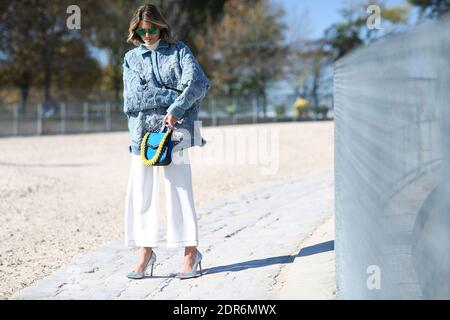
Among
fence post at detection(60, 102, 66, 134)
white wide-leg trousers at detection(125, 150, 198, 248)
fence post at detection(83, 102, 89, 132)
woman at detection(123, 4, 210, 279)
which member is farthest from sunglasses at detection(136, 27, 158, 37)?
fence post at detection(83, 102, 89, 132)

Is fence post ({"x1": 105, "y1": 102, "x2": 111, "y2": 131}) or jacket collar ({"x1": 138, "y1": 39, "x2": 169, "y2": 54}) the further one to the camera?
fence post ({"x1": 105, "y1": 102, "x2": 111, "y2": 131})

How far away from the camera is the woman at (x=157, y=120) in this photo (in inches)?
182

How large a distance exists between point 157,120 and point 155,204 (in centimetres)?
58

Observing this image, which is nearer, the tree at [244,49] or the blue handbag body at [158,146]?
the blue handbag body at [158,146]

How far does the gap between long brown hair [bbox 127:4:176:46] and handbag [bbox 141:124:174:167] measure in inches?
25.2

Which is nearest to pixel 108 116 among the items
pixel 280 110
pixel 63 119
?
Result: pixel 63 119

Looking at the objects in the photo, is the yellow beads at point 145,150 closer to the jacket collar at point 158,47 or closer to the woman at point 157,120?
the woman at point 157,120

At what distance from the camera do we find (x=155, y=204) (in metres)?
4.78

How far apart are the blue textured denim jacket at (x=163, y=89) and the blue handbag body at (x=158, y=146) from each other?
0.06m

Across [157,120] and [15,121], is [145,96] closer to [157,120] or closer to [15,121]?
[157,120]

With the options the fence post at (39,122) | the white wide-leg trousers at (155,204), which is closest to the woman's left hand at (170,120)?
the white wide-leg trousers at (155,204)

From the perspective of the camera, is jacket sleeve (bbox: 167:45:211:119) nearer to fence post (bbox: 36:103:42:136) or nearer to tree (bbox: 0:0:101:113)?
fence post (bbox: 36:103:42:136)

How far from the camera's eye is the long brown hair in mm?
4634
